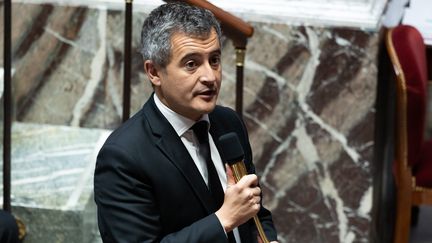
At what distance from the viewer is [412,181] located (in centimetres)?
413

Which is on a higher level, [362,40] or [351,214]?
[362,40]

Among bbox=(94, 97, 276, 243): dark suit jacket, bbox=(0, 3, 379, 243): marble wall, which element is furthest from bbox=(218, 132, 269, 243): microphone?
bbox=(0, 3, 379, 243): marble wall

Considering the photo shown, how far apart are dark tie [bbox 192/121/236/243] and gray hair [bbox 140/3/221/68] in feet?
0.67

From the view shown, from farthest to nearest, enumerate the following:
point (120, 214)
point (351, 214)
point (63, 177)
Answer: point (351, 214) < point (63, 177) < point (120, 214)

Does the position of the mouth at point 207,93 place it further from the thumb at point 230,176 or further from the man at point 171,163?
the thumb at point 230,176

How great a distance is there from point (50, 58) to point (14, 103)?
262mm

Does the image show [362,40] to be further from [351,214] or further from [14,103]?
[14,103]

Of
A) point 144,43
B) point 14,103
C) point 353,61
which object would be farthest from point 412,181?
point 144,43

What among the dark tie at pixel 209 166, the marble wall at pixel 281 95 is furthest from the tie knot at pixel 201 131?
the marble wall at pixel 281 95

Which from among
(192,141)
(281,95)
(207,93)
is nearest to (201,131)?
(192,141)

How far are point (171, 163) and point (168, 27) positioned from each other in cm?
33

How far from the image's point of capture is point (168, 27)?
7.65 ft

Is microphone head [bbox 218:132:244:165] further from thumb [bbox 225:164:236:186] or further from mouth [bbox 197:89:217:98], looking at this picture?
mouth [bbox 197:89:217:98]

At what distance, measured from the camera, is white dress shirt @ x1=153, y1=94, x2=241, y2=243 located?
7.94 ft
